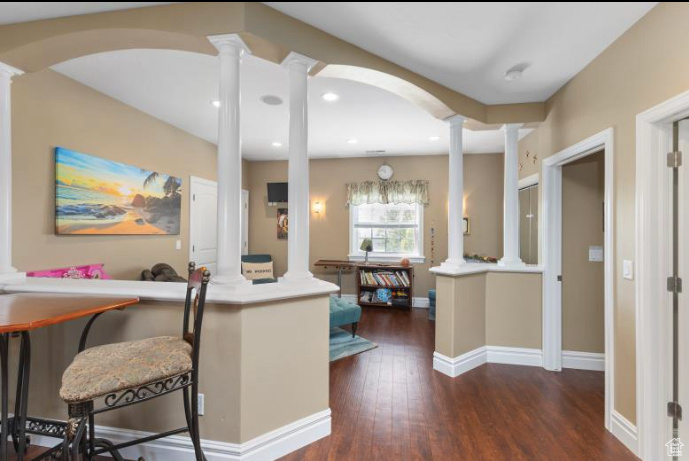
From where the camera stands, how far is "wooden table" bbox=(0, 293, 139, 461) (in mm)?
1297

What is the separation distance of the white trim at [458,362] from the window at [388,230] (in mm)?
2544

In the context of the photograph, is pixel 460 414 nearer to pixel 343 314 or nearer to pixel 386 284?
pixel 343 314

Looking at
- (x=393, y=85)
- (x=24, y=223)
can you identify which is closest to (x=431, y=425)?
(x=393, y=85)

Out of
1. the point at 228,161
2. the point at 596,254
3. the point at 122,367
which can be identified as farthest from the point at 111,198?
the point at 596,254

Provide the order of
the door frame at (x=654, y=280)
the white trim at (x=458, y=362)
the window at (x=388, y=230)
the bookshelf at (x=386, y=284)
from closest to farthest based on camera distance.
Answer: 1. the door frame at (x=654, y=280)
2. the white trim at (x=458, y=362)
3. the bookshelf at (x=386, y=284)
4. the window at (x=388, y=230)

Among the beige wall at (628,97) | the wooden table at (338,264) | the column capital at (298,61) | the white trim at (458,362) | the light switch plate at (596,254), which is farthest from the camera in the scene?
the wooden table at (338,264)

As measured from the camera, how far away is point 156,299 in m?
1.78

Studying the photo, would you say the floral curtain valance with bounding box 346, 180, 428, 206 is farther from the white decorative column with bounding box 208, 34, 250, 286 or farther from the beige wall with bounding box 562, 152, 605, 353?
the white decorative column with bounding box 208, 34, 250, 286

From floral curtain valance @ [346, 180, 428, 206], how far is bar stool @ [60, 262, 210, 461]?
4.16 meters

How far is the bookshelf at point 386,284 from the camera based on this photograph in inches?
203

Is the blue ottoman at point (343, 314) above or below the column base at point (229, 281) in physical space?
below

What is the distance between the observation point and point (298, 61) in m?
1.98

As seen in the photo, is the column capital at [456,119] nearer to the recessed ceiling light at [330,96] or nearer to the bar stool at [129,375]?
the recessed ceiling light at [330,96]

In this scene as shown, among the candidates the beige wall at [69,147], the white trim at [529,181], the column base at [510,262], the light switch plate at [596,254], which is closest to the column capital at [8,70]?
the beige wall at [69,147]
